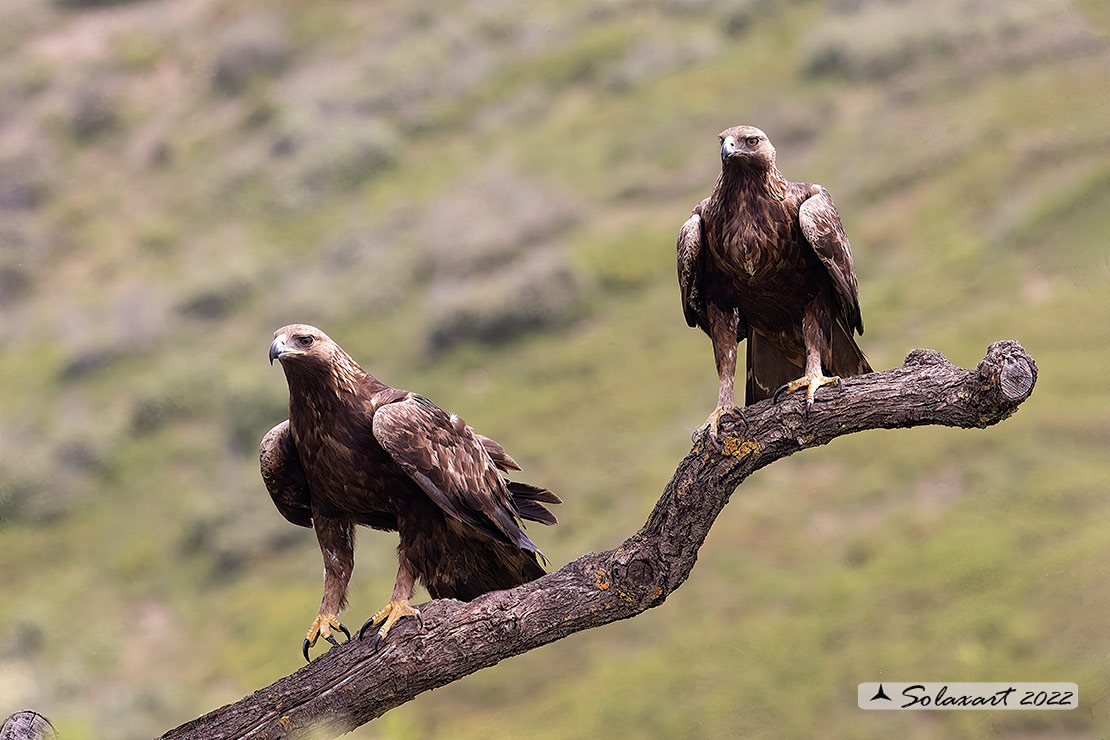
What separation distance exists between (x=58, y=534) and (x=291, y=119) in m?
12.8

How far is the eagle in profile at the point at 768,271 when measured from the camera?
219 inches

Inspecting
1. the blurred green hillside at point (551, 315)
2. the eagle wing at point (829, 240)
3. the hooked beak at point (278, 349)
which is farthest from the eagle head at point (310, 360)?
the blurred green hillside at point (551, 315)

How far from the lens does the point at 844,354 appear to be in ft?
19.9

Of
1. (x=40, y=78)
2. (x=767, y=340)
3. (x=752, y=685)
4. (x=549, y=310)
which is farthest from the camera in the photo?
(x=40, y=78)

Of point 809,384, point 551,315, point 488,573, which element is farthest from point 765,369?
point 551,315

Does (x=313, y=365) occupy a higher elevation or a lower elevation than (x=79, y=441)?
lower

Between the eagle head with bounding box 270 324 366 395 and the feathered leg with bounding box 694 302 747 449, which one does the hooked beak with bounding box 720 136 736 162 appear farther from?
the eagle head with bounding box 270 324 366 395

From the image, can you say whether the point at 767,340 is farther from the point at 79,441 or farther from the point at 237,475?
the point at 79,441

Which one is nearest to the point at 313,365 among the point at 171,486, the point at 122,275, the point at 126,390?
the point at 171,486

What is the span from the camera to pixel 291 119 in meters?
28.6

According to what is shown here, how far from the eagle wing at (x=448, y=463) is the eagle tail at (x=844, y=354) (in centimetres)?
182

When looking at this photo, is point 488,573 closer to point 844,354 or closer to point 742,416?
point 742,416

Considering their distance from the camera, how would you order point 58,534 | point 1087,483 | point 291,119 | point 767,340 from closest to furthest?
1. point 767,340
2. point 1087,483
3. point 58,534
4. point 291,119

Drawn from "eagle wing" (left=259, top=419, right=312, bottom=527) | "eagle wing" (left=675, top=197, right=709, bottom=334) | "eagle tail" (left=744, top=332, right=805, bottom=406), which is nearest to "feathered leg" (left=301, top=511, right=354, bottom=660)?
"eagle wing" (left=259, top=419, right=312, bottom=527)
